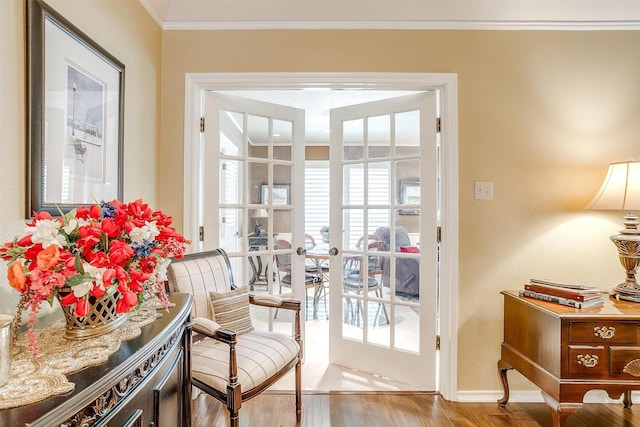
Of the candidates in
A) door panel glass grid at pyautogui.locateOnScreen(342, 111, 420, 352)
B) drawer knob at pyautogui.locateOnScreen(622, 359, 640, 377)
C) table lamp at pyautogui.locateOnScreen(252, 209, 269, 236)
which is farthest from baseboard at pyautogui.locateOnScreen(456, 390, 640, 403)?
table lamp at pyautogui.locateOnScreen(252, 209, 269, 236)

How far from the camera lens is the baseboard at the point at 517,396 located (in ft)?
6.61

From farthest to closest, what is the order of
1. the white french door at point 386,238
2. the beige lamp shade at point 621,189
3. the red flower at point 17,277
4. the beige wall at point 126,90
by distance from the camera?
the white french door at point 386,238
the beige lamp shade at point 621,189
the beige wall at point 126,90
the red flower at point 17,277

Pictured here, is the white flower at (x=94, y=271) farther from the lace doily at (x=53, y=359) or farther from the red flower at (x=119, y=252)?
the lace doily at (x=53, y=359)

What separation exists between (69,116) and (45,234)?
0.77m

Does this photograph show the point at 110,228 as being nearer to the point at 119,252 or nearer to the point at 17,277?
the point at 119,252

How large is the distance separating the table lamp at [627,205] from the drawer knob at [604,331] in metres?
0.38

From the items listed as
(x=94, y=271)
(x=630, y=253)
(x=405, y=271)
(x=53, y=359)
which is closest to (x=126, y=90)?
(x=94, y=271)

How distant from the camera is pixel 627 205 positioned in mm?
1712

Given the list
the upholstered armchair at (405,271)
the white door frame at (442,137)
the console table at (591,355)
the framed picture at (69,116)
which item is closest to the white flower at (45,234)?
the framed picture at (69,116)

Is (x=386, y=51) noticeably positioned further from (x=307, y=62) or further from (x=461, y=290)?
(x=461, y=290)

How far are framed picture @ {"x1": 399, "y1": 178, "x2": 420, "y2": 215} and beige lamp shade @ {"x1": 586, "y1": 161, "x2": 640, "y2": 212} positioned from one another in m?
1.00

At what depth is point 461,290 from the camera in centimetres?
204

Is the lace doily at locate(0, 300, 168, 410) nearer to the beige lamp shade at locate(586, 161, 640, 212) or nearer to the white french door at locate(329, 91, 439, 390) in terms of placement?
the white french door at locate(329, 91, 439, 390)

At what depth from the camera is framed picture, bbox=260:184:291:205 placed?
7.67ft
